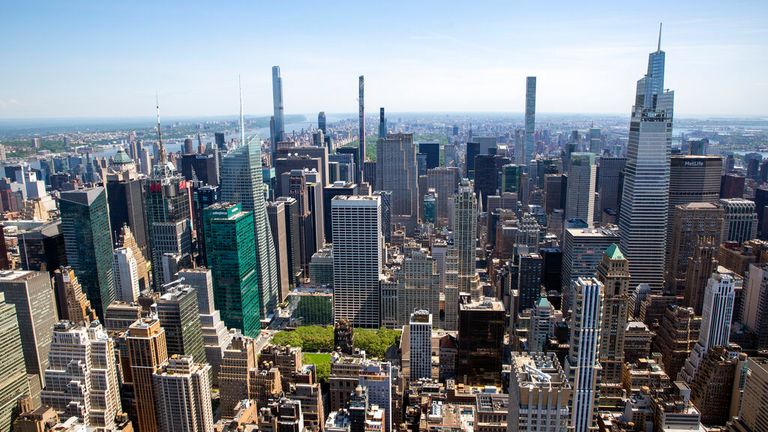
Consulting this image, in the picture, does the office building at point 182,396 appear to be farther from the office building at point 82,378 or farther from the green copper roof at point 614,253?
the green copper roof at point 614,253

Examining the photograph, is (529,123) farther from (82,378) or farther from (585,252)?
(82,378)

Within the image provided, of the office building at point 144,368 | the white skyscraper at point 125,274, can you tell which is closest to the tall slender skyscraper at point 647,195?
the office building at point 144,368

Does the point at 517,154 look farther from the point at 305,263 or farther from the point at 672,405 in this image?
the point at 672,405

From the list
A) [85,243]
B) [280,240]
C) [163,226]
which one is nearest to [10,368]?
[85,243]

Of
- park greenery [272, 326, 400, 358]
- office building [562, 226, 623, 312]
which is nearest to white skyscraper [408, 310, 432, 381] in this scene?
park greenery [272, 326, 400, 358]

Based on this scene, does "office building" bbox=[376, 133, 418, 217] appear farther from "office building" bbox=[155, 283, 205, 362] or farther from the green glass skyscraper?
"office building" bbox=[155, 283, 205, 362]
